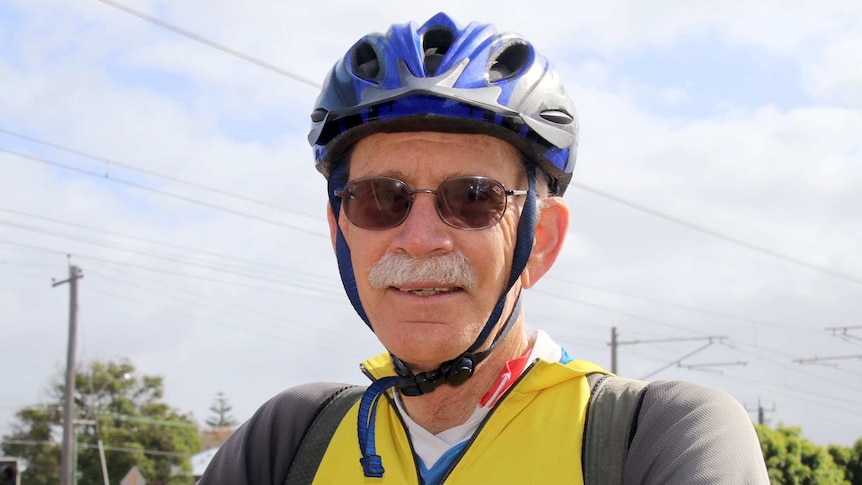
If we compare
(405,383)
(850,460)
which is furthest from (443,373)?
(850,460)

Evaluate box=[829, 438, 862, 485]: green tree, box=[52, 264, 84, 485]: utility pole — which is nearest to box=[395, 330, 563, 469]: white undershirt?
box=[52, 264, 84, 485]: utility pole

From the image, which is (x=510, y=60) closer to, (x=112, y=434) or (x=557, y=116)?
(x=557, y=116)

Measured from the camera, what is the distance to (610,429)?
2.36 meters

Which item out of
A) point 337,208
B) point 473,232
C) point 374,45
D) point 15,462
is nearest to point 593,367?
point 473,232

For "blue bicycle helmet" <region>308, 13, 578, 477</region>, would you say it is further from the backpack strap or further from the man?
the backpack strap

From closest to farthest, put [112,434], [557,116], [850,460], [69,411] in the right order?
[557,116] < [69,411] < [850,460] < [112,434]

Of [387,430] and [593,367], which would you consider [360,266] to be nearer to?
[387,430]

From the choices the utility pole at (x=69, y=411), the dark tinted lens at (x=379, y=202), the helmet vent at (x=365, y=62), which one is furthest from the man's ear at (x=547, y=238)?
the utility pole at (x=69, y=411)

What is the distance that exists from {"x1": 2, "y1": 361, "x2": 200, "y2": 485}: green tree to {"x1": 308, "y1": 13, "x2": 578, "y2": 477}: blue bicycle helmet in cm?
5376

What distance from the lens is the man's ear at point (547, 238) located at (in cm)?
280

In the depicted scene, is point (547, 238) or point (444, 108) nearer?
point (444, 108)

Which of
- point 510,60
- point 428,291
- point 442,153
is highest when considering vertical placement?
point 510,60

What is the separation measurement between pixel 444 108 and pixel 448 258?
35 cm

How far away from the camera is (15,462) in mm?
14695
